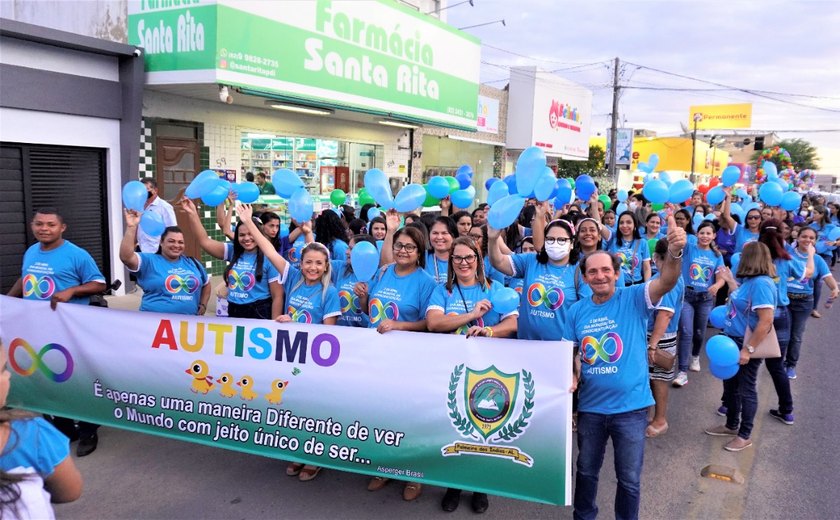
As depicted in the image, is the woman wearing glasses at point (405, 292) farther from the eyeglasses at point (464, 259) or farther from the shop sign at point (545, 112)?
the shop sign at point (545, 112)

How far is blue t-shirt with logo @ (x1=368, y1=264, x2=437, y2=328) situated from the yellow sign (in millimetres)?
70289

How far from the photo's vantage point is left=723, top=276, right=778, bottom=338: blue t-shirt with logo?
4.42 m

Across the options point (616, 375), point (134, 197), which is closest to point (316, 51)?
point (134, 197)

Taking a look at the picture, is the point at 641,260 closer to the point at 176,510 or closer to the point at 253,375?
the point at 253,375

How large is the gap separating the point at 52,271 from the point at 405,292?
8.45ft

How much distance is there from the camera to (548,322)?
13.6 ft

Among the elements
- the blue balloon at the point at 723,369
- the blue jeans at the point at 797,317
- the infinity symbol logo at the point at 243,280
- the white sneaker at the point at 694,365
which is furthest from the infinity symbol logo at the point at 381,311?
the blue jeans at the point at 797,317

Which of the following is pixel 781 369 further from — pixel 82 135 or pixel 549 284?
pixel 82 135

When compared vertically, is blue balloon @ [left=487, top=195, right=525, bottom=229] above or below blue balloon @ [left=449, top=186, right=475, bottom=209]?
below

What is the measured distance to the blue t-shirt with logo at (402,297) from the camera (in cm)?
390

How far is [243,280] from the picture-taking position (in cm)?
473

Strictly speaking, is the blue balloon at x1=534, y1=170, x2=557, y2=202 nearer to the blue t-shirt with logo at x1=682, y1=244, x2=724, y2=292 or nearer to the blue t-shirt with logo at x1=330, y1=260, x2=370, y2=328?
the blue t-shirt with logo at x1=330, y1=260, x2=370, y2=328

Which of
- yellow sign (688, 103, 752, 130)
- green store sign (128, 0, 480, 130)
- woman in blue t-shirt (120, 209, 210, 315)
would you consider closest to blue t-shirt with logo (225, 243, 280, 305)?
woman in blue t-shirt (120, 209, 210, 315)

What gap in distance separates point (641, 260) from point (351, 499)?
13.4 ft
